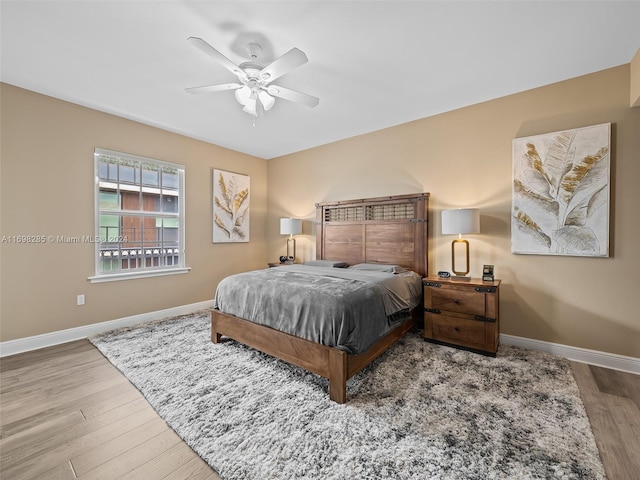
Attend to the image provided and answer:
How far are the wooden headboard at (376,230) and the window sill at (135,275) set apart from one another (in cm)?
224

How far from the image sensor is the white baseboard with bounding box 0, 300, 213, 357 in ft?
9.21

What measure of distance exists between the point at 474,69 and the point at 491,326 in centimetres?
252

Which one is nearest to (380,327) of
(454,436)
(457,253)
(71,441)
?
(454,436)

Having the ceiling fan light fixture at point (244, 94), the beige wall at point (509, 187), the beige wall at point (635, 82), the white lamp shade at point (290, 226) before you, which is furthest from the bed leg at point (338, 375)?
the beige wall at point (635, 82)

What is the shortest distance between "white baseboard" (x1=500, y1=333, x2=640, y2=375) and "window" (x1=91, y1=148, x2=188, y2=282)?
4607 mm

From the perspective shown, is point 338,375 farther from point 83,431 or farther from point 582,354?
point 582,354

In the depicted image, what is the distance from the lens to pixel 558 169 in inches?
108

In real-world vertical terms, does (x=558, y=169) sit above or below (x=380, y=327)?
above

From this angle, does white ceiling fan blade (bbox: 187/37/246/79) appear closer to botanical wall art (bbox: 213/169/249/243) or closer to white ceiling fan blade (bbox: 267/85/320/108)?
white ceiling fan blade (bbox: 267/85/320/108)

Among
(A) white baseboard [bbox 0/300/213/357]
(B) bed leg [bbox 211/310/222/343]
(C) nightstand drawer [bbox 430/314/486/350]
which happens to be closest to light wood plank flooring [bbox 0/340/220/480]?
(A) white baseboard [bbox 0/300/213/357]

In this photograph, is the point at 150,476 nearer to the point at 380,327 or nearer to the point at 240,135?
the point at 380,327

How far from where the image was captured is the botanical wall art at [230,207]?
15.3ft

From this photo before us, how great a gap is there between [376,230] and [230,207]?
2.67 metres

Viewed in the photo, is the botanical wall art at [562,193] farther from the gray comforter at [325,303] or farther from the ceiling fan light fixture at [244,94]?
the ceiling fan light fixture at [244,94]
